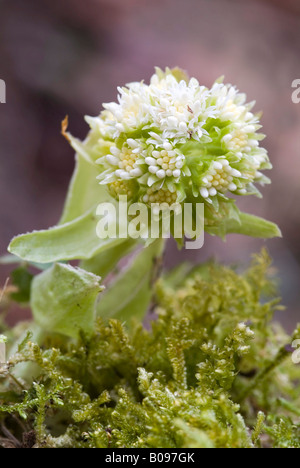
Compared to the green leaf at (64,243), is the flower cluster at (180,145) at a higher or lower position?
higher

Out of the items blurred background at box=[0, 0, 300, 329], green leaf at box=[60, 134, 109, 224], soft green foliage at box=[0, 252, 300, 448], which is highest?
blurred background at box=[0, 0, 300, 329]

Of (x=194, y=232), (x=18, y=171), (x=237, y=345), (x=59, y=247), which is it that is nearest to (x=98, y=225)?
(x=59, y=247)

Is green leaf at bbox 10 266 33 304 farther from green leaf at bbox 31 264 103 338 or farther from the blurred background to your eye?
the blurred background

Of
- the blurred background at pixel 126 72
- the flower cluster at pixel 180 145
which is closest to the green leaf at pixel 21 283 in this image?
the flower cluster at pixel 180 145

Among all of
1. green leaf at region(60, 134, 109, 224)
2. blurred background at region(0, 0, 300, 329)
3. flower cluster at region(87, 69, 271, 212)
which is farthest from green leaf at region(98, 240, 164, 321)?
blurred background at region(0, 0, 300, 329)

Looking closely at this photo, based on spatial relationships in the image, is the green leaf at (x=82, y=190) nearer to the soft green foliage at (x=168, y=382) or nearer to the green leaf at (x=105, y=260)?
the green leaf at (x=105, y=260)

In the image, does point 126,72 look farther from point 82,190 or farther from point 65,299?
point 65,299

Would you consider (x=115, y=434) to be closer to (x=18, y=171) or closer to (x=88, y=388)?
(x=88, y=388)
